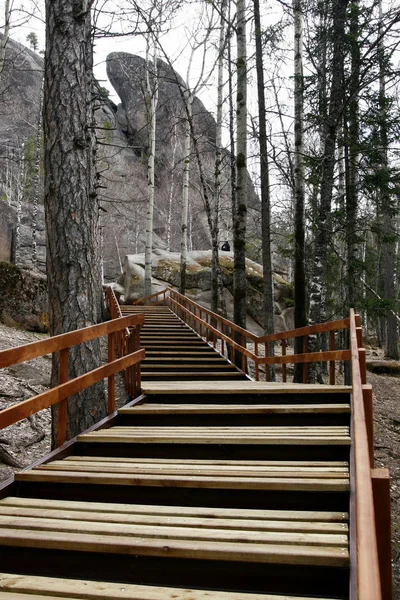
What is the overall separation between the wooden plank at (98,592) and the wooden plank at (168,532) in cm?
31

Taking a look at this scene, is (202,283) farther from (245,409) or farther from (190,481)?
(190,481)

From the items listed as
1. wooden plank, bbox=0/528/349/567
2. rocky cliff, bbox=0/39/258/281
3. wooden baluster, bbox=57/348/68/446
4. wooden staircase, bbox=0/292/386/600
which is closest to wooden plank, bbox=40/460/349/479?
wooden staircase, bbox=0/292/386/600

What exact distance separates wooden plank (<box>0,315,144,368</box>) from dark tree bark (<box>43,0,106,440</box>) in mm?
901

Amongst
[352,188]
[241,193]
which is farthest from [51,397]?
[352,188]

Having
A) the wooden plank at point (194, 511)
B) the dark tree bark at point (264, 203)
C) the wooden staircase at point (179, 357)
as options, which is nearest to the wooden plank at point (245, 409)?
the wooden plank at point (194, 511)

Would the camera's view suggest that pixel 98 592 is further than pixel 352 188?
No

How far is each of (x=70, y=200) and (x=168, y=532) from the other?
4.62 metres

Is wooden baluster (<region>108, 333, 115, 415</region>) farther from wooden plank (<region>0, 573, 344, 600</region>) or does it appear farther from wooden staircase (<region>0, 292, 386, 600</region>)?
wooden plank (<region>0, 573, 344, 600</region>)

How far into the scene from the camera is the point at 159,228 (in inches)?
2041

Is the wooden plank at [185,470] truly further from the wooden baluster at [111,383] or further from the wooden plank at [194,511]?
the wooden baluster at [111,383]

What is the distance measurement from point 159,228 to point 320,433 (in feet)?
160

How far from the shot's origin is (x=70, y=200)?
6.26 metres

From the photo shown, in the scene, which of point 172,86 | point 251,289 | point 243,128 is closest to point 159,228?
point 172,86

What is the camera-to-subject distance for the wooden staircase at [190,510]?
89.7 inches
